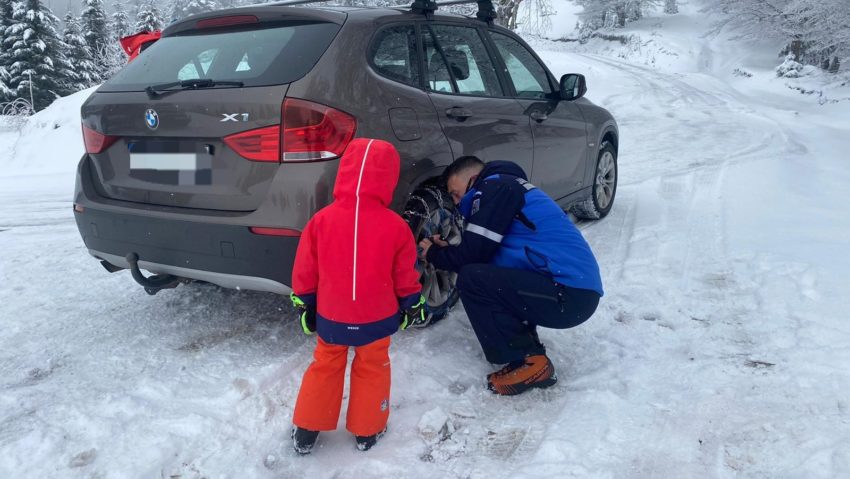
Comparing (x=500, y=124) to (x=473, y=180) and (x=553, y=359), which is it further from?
(x=553, y=359)

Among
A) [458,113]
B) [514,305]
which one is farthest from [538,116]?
[514,305]

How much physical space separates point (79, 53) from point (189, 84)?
42.6 m

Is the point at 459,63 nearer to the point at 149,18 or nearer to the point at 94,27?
the point at 149,18

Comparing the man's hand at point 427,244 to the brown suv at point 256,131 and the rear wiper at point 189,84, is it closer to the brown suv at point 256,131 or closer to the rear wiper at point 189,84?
the brown suv at point 256,131

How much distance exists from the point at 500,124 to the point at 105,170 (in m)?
2.27

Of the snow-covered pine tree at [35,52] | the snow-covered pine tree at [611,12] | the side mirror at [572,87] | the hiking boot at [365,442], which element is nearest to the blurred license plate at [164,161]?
the hiking boot at [365,442]

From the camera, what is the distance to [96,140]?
3008 mm

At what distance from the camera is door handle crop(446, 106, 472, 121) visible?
328 centimetres

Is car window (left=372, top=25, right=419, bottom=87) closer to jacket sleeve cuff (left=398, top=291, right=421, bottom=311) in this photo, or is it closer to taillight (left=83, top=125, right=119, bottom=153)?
jacket sleeve cuff (left=398, top=291, right=421, bottom=311)

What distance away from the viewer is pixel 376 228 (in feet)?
7.55

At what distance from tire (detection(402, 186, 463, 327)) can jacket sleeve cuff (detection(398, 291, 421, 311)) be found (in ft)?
2.13

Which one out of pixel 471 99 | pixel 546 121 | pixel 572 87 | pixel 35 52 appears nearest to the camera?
pixel 471 99

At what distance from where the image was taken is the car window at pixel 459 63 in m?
3.40

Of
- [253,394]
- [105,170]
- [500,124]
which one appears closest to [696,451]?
[253,394]
